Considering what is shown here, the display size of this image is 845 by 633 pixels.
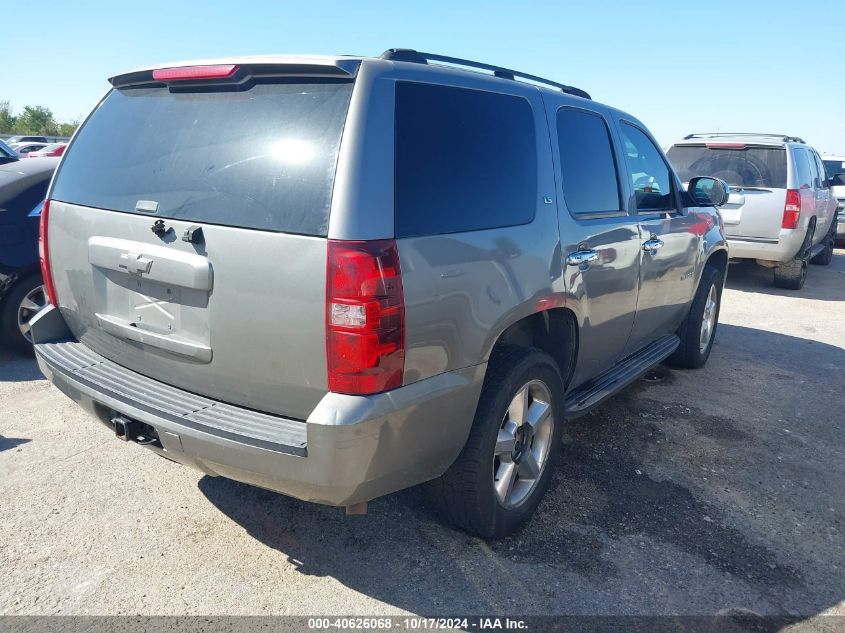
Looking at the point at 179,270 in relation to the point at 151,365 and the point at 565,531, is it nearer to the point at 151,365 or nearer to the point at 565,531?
the point at 151,365

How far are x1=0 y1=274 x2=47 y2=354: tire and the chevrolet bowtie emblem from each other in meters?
3.05

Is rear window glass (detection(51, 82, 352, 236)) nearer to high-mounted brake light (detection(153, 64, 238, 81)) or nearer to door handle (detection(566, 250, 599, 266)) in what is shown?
high-mounted brake light (detection(153, 64, 238, 81))

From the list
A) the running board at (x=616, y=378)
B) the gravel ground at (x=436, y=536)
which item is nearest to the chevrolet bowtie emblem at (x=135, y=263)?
the gravel ground at (x=436, y=536)

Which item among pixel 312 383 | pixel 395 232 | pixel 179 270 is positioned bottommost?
pixel 312 383

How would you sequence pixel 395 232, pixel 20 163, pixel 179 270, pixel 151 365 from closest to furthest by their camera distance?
1. pixel 395 232
2. pixel 179 270
3. pixel 151 365
4. pixel 20 163

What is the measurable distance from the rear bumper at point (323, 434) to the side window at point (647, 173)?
224 cm

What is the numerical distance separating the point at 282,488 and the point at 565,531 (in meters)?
1.46

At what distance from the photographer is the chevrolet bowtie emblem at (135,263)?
2.57 meters

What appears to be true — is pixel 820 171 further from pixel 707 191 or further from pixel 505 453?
pixel 505 453

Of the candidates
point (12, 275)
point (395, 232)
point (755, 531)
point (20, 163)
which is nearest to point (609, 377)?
point (755, 531)

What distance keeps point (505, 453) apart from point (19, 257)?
407 cm

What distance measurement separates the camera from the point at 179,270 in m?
2.49

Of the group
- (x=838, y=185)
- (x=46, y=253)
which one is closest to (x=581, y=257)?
(x=46, y=253)

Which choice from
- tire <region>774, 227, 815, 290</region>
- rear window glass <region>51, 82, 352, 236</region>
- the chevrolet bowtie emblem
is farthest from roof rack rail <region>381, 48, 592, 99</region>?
tire <region>774, 227, 815, 290</region>
